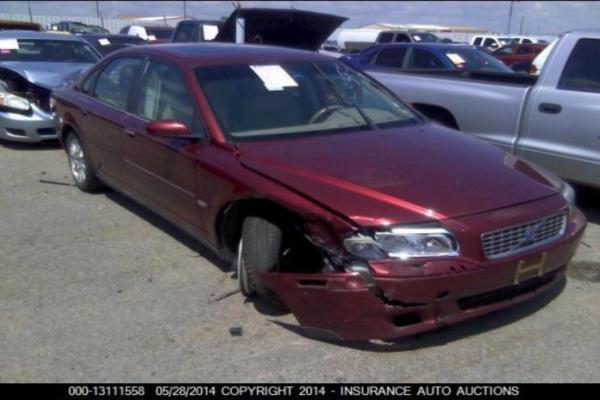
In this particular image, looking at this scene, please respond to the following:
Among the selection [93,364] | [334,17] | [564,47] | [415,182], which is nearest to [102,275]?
[93,364]

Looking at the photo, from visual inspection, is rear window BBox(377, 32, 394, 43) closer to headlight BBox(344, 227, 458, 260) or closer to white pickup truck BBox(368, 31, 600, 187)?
white pickup truck BBox(368, 31, 600, 187)

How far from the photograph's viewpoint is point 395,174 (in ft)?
11.3

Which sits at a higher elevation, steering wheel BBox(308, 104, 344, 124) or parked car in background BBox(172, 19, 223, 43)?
steering wheel BBox(308, 104, 344, 124)

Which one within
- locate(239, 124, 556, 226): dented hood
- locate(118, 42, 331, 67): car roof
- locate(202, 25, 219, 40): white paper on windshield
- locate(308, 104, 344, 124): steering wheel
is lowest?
locate(202, 25, 219, 40): white paper on windshield

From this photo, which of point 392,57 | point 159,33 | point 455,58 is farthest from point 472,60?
point 159,33

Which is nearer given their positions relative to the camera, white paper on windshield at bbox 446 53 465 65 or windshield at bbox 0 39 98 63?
windshield at bbox 0 39 98 63

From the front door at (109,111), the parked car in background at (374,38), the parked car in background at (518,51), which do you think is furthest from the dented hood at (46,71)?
the parked car in background at (518,51)

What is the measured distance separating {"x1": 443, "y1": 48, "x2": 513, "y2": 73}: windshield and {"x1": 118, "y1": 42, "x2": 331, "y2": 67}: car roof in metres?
5.62

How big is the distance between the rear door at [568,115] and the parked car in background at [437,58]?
12.7 ft

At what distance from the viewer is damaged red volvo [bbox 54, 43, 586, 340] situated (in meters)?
3.04

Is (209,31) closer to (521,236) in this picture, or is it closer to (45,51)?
(45,51)

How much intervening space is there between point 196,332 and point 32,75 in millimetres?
6323

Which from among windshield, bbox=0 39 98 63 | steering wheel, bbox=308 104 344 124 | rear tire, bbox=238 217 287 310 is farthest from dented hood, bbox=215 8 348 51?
rear tire, bbox=238 217 287 310

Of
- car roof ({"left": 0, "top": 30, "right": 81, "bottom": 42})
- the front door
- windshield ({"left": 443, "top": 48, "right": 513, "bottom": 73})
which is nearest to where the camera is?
the front door
